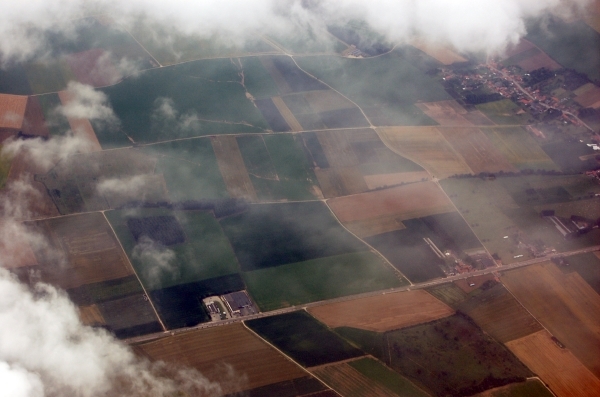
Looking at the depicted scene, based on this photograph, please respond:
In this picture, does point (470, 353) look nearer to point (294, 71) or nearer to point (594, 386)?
point (594, 386)

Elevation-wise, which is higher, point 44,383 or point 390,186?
point 390,186

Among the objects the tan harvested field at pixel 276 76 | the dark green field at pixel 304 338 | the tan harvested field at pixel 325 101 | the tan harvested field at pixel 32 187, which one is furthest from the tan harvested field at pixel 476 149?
the tan harvested field at pixel 32 187

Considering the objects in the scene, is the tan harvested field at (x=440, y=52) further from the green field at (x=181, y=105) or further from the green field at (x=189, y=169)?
the green field at (x=189, y=169)

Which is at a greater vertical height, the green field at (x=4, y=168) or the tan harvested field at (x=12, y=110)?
the tan harvested field at (x=12, y=110)

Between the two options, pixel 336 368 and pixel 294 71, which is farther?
pixel 294 71

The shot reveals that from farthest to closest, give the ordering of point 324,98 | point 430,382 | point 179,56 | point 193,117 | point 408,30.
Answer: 1. point 408,30
2. point 179,56
3. point 324,98
4. point 193,117
5. point 430,382

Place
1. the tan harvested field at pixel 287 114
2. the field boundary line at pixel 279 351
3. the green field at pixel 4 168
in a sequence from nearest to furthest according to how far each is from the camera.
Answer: the field boundary line at pixel 279 351, the green field at pixel 4 168, the tan harvested field at pixel 287 114

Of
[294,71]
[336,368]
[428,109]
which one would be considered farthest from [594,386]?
[294,71]
